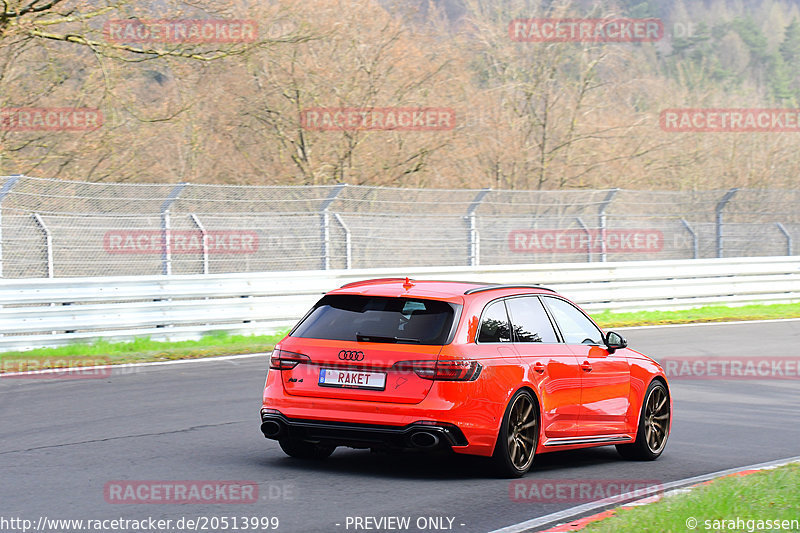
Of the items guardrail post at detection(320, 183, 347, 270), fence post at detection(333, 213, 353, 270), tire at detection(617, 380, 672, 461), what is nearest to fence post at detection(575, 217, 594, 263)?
fence post at detection(333, 213, 353, 270)

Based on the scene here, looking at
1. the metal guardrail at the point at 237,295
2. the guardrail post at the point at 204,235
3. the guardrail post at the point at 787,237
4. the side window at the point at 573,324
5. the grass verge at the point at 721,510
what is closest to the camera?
the grass verge at the point at 721,510

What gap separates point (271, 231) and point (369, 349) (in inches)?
492

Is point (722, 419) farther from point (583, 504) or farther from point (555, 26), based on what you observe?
point (555, 26)

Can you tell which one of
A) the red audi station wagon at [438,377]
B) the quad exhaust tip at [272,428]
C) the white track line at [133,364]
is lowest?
the white track line at [133,364]

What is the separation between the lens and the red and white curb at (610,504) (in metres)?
6.11

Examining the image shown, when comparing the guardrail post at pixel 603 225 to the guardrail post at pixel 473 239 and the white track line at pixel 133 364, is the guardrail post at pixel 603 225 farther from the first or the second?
the white track line at pixel 133 364

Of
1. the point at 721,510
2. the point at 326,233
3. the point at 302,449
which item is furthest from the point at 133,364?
the point at 721,510

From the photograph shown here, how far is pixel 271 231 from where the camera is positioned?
64.4ft

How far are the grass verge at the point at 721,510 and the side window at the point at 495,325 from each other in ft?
5.36

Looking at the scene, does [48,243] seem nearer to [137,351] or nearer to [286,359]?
[137,351]

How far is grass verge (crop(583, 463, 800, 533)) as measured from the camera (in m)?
5.75

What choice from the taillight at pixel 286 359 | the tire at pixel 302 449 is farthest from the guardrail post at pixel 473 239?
the taillight at pixel 286 359

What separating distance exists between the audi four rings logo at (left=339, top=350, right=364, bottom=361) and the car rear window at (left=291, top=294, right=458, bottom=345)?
0.12 metres

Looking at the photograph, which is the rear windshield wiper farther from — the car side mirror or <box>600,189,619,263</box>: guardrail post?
<box>600,189,619,263</box>: guardrail post
